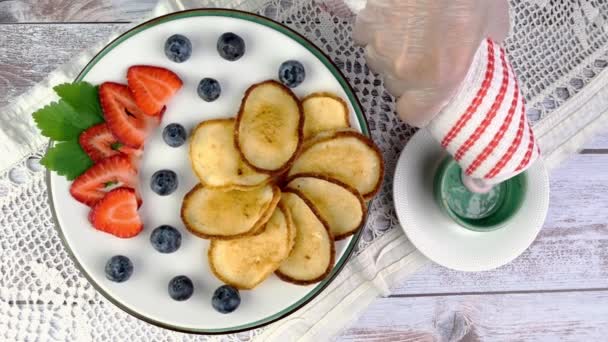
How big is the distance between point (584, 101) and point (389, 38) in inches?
17.9

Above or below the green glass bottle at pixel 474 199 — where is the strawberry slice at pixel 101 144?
above

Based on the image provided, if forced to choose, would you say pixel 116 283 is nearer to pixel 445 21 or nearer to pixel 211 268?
pixel 211 268

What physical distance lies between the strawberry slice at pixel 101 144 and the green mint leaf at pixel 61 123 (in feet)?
0.04

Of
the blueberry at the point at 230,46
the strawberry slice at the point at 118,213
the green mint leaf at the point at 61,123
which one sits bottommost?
the strawberry slice at the point at 118,213

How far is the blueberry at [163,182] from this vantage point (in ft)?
3.05

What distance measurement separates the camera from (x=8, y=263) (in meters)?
1.03

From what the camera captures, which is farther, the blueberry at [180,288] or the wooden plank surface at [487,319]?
the wooden plank surface at [487,319]

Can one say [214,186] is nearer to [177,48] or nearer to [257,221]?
[257,221]

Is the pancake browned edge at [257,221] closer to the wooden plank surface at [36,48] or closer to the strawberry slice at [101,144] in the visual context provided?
the strawberry slice at [101,144]

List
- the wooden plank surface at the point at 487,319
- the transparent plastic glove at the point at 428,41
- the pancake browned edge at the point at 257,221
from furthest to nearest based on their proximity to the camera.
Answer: the wooden plank surface at the point at 487,319 → the pancake browned edge at the point at 257,221 → the transparent plastic glove at the point at 428,41

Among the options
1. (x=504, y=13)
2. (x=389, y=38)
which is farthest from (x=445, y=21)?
(x=504, y=13)

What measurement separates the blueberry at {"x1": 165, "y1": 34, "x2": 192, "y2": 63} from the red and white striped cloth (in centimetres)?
35

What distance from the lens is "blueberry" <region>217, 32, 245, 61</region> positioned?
93cm

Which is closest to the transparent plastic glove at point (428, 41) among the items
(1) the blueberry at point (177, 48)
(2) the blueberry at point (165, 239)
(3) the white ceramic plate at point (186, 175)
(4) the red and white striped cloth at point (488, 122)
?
(4) the red and white striped cloth at point (488, 122)
